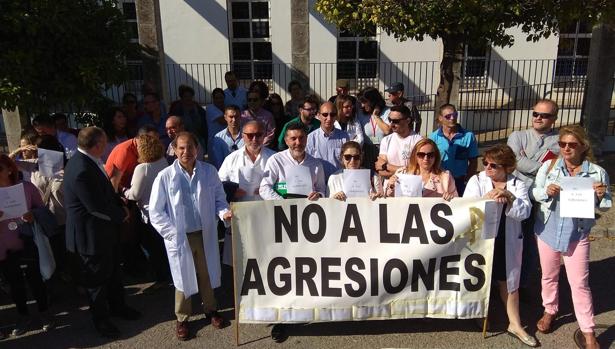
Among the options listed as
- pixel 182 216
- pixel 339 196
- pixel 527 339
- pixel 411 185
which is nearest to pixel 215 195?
pixel 182 216

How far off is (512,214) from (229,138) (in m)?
3.19

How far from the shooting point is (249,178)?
4695 millimetres

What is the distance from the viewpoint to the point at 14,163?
4.44 meters

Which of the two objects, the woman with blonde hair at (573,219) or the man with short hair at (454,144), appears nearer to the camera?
the woman with blonde hair at (573,219)

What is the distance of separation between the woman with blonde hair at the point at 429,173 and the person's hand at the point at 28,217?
10.4 ft

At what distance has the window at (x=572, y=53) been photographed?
15.3 metres

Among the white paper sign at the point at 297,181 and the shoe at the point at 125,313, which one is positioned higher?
the white paper sign at the point at 297,181

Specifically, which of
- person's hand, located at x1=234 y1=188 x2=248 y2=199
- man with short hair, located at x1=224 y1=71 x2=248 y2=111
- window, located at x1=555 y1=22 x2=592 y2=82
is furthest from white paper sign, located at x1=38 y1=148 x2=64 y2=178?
window, located at x1=555 y1=22 x2=592 y2=82

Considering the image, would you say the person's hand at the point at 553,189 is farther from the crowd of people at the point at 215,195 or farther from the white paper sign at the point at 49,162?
the white paper sign at the point at 49,162

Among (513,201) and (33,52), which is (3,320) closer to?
(33,52)

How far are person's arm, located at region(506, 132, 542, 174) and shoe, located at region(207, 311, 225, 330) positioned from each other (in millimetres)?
3107

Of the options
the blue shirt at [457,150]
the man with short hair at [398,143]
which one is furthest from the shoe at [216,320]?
the blue shirt at [457,150]

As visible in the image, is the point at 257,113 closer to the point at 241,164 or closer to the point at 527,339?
the point at 241,164

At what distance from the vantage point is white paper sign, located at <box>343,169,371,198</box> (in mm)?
4285
